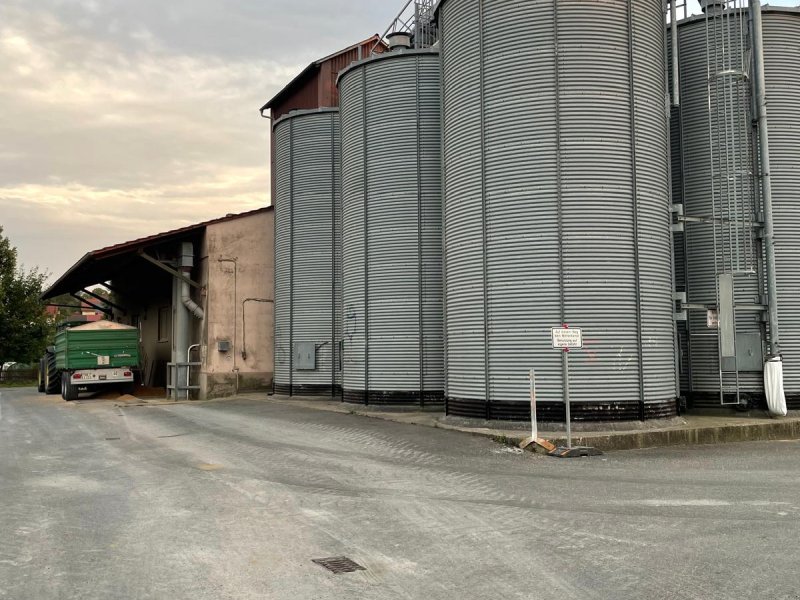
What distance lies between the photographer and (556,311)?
14461 mm

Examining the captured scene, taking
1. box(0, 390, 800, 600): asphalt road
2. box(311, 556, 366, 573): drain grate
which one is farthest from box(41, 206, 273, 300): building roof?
box(311, 556, 366, 573): drain grate

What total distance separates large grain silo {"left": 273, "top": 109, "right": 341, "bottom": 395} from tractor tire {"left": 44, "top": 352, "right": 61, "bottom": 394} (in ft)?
38.1

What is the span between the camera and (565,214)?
14633 millimetres

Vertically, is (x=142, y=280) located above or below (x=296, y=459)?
above

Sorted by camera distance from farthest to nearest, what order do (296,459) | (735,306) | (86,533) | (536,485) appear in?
1. (735,306)
2. (296,459)
3. (536,485)
4. (86,533)

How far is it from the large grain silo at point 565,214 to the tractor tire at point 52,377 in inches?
844

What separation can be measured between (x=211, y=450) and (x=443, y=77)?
386 inches

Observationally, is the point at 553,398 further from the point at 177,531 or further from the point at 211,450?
the point at 177,531

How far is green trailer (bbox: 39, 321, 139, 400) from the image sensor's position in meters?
26.1

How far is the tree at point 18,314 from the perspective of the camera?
4638cm

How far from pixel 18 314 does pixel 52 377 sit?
1887 cm

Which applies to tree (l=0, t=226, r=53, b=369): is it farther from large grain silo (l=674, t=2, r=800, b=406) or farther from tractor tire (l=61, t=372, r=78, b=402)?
large grain silo (l=674, t=2, r=800, b=406)

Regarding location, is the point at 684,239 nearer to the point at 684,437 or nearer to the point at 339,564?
the point at 684,437

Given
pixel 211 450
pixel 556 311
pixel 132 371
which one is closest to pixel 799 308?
pixel 556 311
